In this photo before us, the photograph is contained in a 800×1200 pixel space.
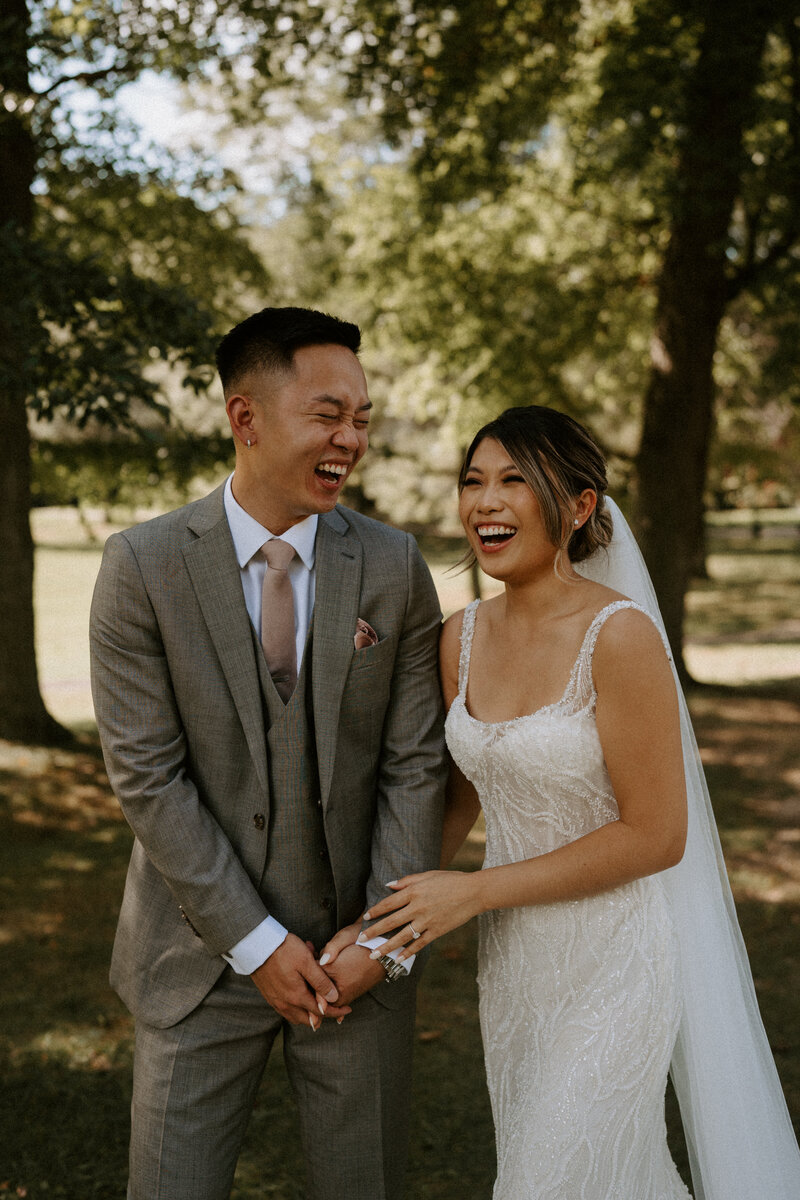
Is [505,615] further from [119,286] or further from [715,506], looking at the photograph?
[715,506]

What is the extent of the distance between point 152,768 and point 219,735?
0.58ft

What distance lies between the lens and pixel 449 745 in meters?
2.82

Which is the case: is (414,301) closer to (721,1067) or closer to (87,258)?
(87,258)

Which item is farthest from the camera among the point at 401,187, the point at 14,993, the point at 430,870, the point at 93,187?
the point at 401,187

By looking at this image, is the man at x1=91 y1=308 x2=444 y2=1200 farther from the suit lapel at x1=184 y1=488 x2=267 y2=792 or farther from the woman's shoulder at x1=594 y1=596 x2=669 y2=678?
the woman's shoulder at x1=594 y1=596 x2=669 y2=678

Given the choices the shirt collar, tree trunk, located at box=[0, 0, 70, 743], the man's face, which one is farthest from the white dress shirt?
tree trunk, located at box=[0, 0, 70, 743]

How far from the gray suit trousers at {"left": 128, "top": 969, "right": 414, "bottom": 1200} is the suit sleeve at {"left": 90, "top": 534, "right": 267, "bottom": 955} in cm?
24

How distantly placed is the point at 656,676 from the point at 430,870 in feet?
2.53

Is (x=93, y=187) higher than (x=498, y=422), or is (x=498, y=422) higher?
(x=93, y=187)

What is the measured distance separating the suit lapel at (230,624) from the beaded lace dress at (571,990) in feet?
1.85

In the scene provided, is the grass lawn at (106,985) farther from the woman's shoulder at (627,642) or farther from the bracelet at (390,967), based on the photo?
the bracelet at (390,967)

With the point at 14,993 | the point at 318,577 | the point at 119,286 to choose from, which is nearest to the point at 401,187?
the point at 119,286

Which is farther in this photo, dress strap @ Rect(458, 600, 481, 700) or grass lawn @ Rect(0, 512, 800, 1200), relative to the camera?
grass lawn @ Rect(0, 512, 800, 1200)

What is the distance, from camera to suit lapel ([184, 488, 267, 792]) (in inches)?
100
